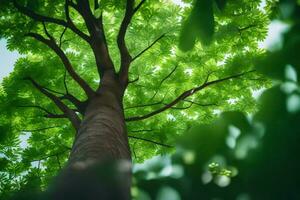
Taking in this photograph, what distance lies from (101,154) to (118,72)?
2476mm

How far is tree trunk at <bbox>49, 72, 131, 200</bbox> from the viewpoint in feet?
2.65

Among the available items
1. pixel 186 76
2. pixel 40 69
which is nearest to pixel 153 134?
pixel 186 76

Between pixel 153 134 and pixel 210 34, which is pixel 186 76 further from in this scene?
pixel 210 34

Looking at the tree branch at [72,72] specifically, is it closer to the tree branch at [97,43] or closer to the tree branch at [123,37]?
the tree branch at [97,43]

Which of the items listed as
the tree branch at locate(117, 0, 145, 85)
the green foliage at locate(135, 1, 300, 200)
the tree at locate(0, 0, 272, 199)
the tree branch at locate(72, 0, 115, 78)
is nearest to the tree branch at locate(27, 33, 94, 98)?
the tree at locate(0, 0, 272, 199)

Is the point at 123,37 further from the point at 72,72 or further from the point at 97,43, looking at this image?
the point at 72,72

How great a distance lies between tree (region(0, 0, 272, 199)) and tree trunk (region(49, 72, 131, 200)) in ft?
0.28

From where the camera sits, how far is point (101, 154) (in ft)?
7.93

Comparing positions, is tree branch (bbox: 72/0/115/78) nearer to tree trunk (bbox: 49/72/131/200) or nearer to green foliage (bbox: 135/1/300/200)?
tree trunk (bbox: 49/72/131/200)

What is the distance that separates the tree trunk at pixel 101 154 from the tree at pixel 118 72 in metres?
0.09

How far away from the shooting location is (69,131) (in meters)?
6.16

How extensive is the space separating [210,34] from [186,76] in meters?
4.92

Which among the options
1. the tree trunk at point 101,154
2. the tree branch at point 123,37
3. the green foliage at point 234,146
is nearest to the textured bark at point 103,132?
the tree trunk at point 101,154

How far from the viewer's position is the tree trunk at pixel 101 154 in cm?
81
